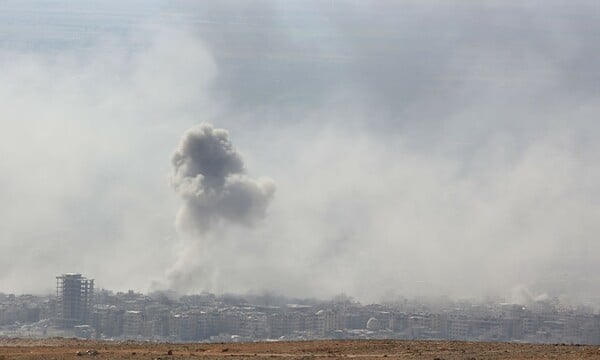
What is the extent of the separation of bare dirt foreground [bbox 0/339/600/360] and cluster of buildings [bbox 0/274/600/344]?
3318 inches

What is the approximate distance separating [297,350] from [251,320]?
324 ft

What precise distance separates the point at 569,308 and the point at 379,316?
33654 mm

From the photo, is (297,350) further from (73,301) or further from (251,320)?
(73,301)

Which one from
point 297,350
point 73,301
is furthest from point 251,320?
point 297,350

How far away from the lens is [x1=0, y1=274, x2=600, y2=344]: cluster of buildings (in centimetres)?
13338

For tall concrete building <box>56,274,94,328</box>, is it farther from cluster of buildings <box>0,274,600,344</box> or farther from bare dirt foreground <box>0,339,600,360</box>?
bare dirt foreground <box>0,339,600,360</box>

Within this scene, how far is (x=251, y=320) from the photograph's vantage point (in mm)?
138375

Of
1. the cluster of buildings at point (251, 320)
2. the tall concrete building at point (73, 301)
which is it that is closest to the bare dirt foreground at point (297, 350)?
the cluster of buildings at point (251, 320)

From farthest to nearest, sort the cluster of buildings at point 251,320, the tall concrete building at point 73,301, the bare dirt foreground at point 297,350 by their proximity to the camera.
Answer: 1. the tall concrete building at point 73,301
2. the cluster of buildings at point 251,320
3. the bare dirt foreground at point 297,350

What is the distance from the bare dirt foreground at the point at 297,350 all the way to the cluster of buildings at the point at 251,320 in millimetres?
84278

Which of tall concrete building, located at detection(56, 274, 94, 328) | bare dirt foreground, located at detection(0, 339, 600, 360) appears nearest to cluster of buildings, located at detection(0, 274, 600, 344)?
tall concrete building, located at detection(56, 274, 94, 328)

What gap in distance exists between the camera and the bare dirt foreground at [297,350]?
37.8 meters

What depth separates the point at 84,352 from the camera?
1521 inches

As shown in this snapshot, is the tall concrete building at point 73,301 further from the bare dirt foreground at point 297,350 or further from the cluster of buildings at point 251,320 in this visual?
the bare dirt foreground at point 297,350
